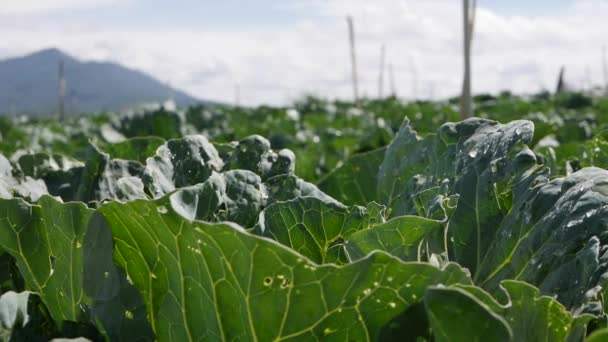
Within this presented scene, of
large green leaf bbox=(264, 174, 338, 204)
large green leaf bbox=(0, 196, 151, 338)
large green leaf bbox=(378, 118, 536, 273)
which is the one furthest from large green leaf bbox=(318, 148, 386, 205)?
large green leaf bbox=(0, 196, 151, 338)

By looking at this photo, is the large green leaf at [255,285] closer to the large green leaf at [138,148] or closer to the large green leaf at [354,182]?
the large green leaf at [354,182]

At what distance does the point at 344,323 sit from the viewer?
125 centimetres

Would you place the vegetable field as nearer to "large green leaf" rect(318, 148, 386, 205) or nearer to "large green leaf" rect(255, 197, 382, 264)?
"large green leaf" rect(255, 197, 382, 264)

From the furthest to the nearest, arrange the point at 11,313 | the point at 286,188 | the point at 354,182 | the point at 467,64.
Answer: the point at 467,64 < the point at 354,182 < the point at 286,188 < the point at 11,313

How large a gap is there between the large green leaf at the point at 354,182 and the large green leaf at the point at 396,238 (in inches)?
45.8

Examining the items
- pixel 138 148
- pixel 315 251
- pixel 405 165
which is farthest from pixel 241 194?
pixel 138 148

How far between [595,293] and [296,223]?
1.93 feet

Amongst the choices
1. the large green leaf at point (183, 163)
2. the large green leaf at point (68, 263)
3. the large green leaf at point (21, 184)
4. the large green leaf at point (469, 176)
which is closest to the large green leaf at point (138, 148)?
the large green leaf at point (21, 184)

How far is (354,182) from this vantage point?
2633mm

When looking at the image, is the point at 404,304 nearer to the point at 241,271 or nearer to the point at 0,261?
the point at 241,271

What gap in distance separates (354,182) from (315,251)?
99cm

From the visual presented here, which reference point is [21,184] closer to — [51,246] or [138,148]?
[138,148]

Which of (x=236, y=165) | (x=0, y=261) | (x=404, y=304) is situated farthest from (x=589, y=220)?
(x=0, y=261)

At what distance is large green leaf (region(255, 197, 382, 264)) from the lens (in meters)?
1.61
